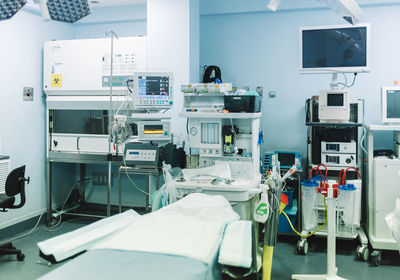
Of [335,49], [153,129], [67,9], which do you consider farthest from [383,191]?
[67,9]

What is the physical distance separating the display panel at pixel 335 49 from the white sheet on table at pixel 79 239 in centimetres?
221

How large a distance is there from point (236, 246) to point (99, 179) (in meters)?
3.65

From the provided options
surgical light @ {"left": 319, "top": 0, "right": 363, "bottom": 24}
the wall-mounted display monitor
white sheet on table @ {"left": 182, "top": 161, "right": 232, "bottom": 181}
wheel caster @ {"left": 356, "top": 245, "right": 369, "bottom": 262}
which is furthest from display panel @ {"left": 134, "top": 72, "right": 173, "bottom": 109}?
wheel caster @ {"left": 356, "top": 245, "right": 369, "bottom": 262}

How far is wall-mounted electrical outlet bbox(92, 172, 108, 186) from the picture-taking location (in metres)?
4.79

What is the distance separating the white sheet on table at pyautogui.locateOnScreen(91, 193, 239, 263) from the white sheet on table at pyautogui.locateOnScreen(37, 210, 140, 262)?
0.08 metres

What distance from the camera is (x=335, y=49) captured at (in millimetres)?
3172

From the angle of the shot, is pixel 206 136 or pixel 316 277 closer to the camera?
pixel 316 277

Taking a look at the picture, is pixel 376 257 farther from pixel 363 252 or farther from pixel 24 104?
pixel 24 104

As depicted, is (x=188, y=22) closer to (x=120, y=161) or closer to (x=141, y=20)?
(x=141, y=20)

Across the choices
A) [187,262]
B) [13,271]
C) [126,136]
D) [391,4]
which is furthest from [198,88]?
[391,4]

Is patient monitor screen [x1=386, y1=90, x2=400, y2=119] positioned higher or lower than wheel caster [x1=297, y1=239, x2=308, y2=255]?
higher

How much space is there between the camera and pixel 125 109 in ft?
13.5

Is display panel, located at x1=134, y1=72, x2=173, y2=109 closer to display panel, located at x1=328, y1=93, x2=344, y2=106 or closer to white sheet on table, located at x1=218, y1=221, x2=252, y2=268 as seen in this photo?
display panel, located at x1=328, y1=93, x2=344, y2=106

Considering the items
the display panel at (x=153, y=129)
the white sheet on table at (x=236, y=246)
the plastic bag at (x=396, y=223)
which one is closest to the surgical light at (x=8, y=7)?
the white sheet on table at (x=236, y=246)
